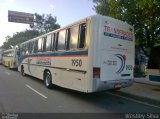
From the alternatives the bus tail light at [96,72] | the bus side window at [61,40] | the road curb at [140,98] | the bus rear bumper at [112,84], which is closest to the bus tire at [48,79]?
the bus side window at [61,40]

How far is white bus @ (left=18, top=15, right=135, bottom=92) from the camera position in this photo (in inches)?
374

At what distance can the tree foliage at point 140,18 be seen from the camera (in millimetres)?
13937

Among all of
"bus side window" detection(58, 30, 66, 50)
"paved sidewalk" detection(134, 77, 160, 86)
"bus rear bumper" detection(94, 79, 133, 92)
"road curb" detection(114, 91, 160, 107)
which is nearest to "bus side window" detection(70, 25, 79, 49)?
"bus side window" detection(58, 30, 66, 50)

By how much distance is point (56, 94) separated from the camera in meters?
12.0

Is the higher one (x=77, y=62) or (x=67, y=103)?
(x=77, y=62)

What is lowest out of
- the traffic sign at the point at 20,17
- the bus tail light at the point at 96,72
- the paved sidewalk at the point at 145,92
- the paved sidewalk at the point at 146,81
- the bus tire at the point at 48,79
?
the paved sidewalk at the point at 145,92

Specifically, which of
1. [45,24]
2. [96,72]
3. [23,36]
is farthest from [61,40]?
[23,36]

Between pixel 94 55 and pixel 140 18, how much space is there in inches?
282

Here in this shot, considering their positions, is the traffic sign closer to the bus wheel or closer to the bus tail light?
the bus wheel

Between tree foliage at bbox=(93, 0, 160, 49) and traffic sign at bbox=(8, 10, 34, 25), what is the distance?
17.7 meters

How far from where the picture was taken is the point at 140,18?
15.4m

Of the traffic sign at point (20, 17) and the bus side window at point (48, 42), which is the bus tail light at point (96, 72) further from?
the traffic sign at point (20, 17)

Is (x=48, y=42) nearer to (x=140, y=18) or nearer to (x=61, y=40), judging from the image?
(x=61, y=40)

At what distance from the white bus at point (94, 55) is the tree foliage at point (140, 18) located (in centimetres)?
336
